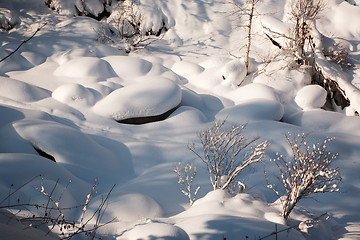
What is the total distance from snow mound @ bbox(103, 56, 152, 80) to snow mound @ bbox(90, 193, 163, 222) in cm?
608

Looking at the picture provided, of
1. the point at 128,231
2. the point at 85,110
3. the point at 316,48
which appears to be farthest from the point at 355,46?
the point at 128,231

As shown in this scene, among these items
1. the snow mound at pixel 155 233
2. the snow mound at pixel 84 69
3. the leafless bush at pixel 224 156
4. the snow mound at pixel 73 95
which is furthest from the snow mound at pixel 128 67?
the snow mound at pixel 155 233

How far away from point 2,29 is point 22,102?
661cm

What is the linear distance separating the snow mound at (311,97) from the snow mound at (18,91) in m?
8.28

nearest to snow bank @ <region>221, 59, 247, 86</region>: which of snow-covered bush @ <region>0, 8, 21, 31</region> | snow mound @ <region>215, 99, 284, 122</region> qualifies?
snow mound @ <region>215, 99, 284, 122</region>

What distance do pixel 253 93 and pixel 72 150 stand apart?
628cm

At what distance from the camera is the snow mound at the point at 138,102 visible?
26.5 ft

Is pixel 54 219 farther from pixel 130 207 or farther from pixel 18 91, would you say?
pixel 18 91

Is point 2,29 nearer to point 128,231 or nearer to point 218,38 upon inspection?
point 218,38

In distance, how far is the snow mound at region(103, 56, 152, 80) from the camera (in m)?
10.3

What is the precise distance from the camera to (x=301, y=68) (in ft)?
35.3

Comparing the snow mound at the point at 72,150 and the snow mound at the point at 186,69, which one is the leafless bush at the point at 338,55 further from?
the snow mound at the point at 72,150

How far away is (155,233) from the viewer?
3277 millimetres

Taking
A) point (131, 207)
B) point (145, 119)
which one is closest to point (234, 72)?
point (145, 119)
